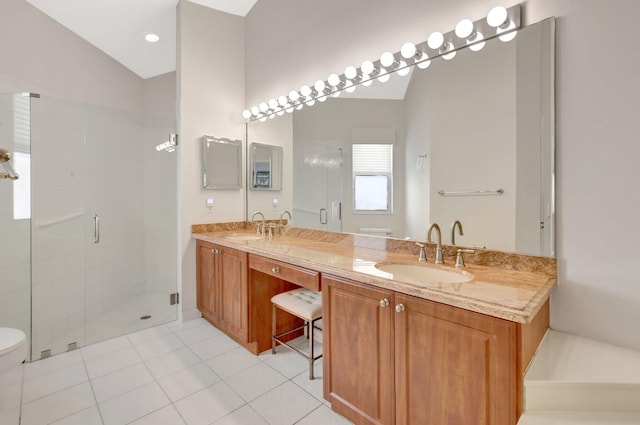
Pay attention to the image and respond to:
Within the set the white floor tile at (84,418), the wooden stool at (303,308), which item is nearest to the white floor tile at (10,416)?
the white floor tile at (84,418)

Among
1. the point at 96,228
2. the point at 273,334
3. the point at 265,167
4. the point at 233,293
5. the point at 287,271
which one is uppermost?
the point at 265,167

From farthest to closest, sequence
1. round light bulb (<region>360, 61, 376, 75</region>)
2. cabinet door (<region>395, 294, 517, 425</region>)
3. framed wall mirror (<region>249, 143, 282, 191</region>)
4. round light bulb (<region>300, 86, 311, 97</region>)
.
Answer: framed wall mirror (<region>249, 143, 282, 191</region>) < round light bulb (<region>300, 86, 311, 97</region>) < round light bulb (<region>360, 61, 376, 75</region>) < cabinet door (<region>395, 294, 517, 425</region>)

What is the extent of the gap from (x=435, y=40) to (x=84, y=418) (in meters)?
2.78

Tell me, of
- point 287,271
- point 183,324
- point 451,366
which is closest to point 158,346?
point 183,324

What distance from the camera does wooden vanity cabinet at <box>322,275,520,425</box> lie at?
1.03 metres

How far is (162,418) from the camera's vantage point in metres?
1.61

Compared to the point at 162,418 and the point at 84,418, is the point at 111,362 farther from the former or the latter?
the point at 162,418

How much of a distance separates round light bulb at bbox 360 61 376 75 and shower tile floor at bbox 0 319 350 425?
2056mm

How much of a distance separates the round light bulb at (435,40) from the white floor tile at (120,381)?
2660mm

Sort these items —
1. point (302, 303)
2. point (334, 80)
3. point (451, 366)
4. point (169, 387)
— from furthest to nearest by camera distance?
1. point (334, 80)
2. point (302, 303)
3. point (169, 387)
4. point (451, 366)

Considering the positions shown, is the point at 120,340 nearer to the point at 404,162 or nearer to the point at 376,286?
the point at 376,286

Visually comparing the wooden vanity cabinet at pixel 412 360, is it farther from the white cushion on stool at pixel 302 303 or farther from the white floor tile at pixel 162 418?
the white floor tile at pixel 162 418

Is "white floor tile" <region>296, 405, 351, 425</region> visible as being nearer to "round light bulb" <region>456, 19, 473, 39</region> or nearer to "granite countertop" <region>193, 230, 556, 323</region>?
"granite countertop" <region>193, 230, 556, 323</region>

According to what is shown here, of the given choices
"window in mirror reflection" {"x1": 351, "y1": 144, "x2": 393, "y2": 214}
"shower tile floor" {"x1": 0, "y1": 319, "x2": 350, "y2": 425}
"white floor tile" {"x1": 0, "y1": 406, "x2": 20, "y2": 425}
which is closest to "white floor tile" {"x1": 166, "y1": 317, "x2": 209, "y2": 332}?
"shower tile floor" {"x1": 0, "y1": 319, "x2": 350, "y2": 425}
